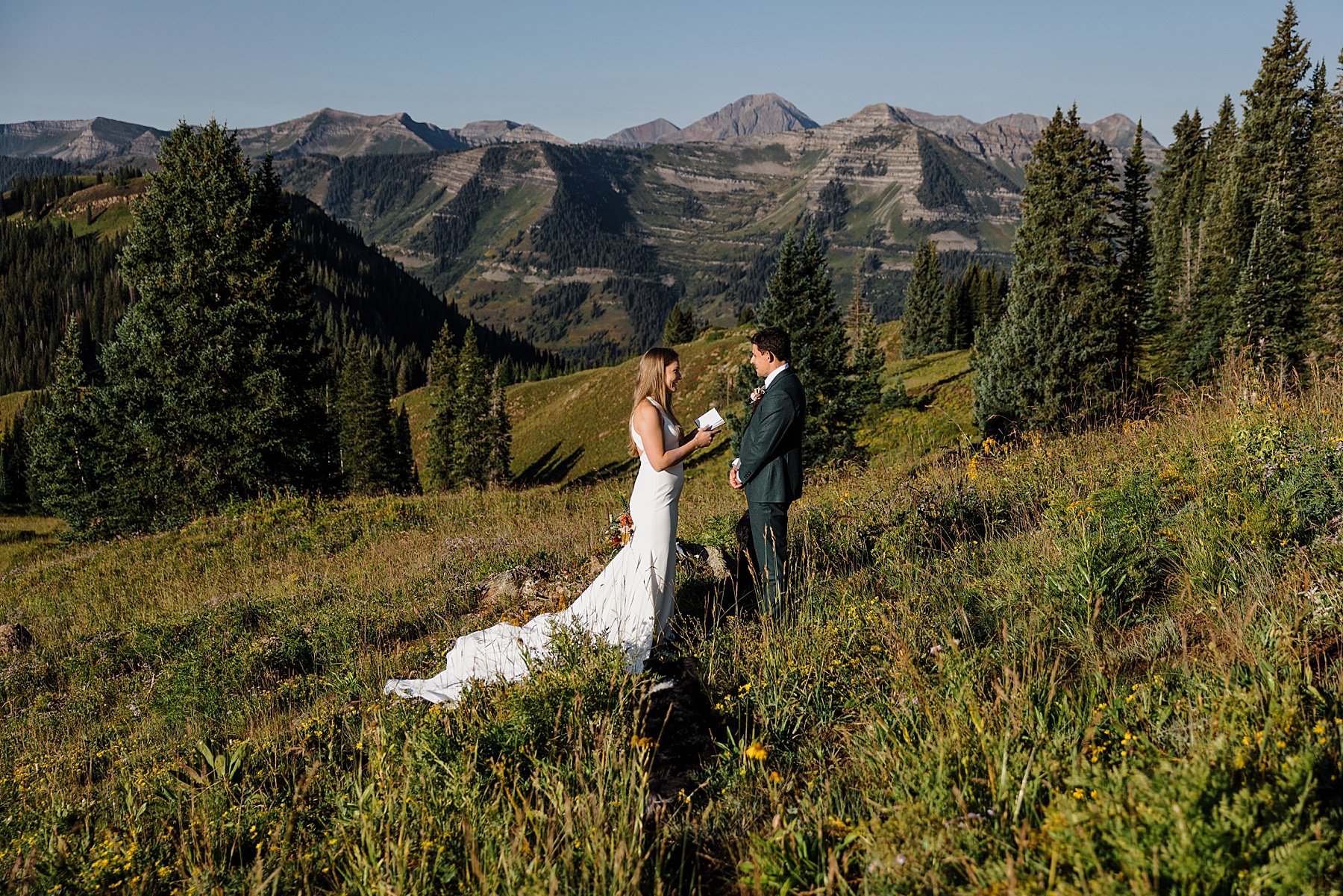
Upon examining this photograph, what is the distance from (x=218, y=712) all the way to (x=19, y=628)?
251 inches

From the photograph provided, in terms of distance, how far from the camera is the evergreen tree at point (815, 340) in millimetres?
28875

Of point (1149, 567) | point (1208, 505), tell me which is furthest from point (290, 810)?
point (1208, 505)

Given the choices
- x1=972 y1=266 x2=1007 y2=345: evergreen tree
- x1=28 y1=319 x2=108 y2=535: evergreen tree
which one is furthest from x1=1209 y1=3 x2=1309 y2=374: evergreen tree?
x1=28 y1=319 x2=108 y2=535: evergreen tree

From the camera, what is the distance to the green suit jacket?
20.2 ft

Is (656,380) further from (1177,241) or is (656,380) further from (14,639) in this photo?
(1177,241)

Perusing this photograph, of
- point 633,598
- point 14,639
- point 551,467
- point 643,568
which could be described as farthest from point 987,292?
point 14,639

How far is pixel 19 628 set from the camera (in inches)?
400

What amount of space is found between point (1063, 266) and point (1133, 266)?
2143 cm

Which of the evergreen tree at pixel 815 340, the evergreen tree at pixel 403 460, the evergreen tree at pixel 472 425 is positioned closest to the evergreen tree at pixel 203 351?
the evergreen tree at pixel 815 340

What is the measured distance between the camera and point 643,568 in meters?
6.27

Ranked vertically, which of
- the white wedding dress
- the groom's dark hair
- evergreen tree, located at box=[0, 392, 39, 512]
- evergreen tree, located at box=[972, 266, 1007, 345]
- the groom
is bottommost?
evergreen tree, located at box=[0, 392, 39, 512]

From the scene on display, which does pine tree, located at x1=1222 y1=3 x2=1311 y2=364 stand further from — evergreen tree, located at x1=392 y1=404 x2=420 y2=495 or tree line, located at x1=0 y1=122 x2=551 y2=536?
evergreen tree, located at x1=392 y1=404 x2=420 y2=495

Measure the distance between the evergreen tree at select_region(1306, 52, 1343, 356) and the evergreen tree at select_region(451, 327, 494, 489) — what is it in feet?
180

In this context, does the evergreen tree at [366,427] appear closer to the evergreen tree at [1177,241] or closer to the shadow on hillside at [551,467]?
the shadow on hillside at [551,467]
